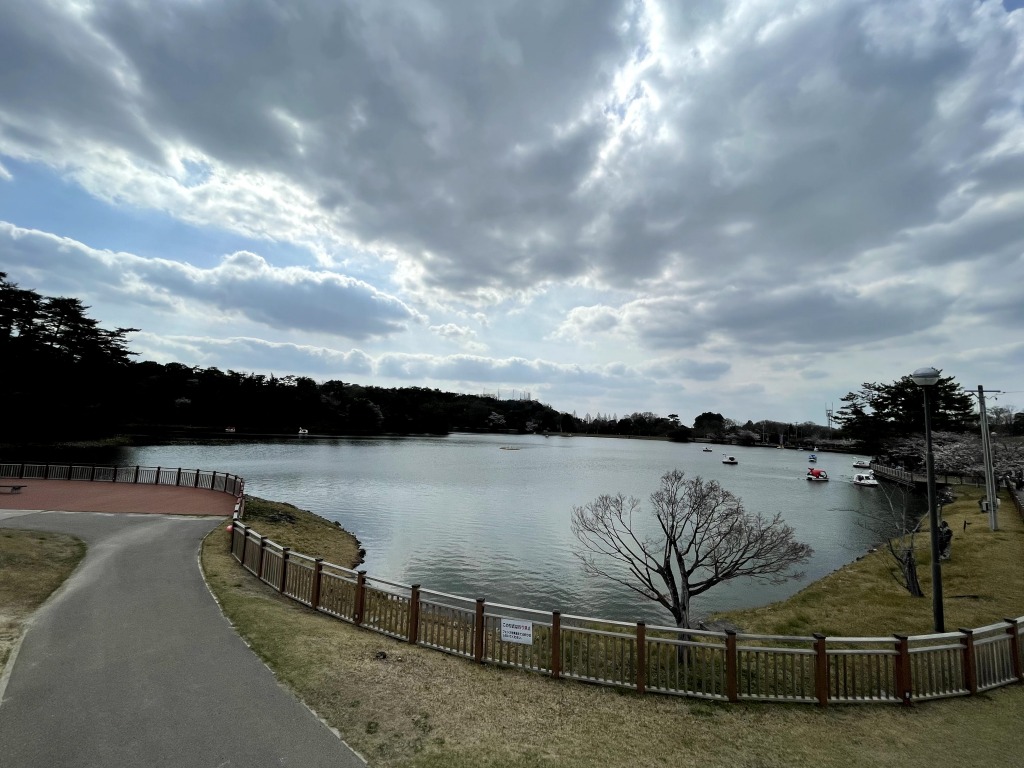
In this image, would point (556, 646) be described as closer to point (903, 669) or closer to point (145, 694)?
point (903, 669)

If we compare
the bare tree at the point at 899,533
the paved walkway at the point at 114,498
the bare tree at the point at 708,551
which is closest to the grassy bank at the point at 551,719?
the bare tree at the point at 708,551

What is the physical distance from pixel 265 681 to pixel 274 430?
13066cm

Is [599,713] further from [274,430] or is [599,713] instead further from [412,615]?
[274,430]

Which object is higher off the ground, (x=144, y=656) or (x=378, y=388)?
(x=378, y=388)

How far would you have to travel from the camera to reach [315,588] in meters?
11.3

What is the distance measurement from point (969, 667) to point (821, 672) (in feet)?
8.77

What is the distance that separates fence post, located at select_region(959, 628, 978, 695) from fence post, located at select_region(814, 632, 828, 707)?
2.52 meters

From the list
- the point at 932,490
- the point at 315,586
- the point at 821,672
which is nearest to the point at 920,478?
the point at 932,490

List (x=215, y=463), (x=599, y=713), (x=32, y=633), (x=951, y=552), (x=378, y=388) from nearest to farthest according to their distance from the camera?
(x=599, y=713) → (x=32, y=633) → (x=951, y=552) → (x=215, y=463) → (x=378, y=388)

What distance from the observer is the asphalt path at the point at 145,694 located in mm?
5703

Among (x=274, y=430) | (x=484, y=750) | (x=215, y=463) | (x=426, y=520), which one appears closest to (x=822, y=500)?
(x=426, y=520)

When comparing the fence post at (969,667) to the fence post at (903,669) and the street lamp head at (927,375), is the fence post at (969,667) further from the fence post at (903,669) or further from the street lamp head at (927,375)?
the street lamp head at (927,375)

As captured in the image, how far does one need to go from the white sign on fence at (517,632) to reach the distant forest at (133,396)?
2858 inches

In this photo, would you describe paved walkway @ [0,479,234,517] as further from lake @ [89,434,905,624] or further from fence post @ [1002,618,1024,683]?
fence post @ [1002,618,1024,683]
